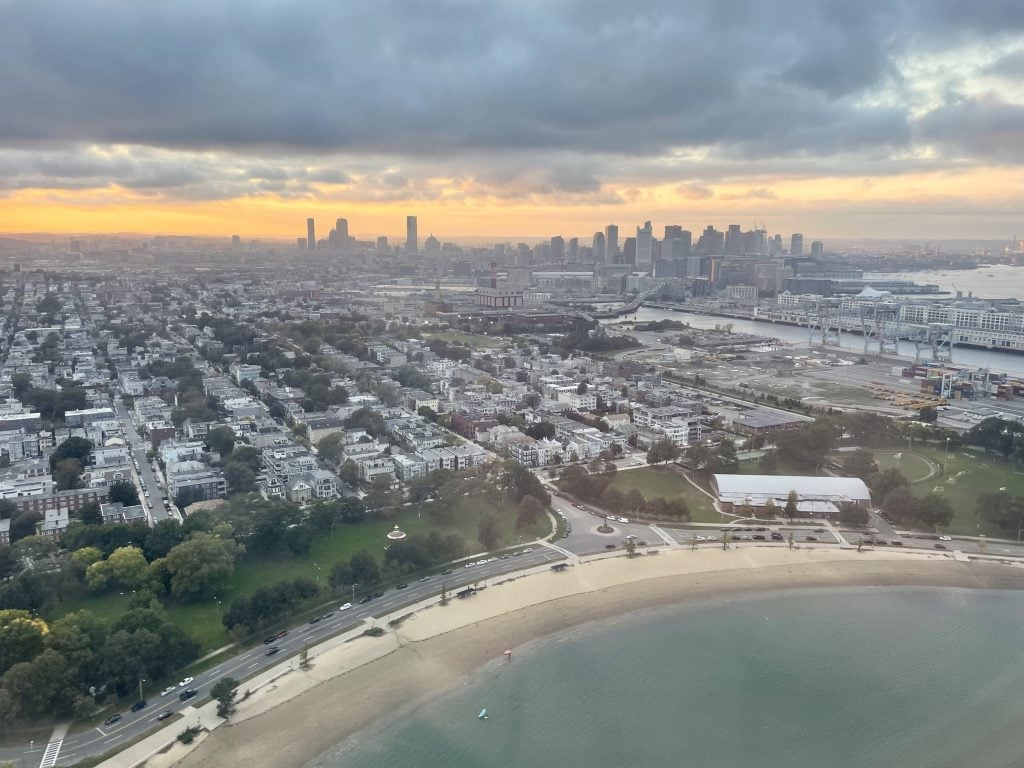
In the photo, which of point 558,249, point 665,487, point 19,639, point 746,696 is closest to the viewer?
point 19,639

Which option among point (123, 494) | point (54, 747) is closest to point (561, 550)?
point (54, 747)

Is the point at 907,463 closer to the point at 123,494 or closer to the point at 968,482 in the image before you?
the point at 968,482

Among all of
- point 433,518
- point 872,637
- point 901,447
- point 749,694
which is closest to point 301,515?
point 433,518

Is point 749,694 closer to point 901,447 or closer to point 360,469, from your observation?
point 360,469

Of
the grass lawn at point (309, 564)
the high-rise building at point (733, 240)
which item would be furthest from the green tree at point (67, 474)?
the high-rise building at point (733, 240)

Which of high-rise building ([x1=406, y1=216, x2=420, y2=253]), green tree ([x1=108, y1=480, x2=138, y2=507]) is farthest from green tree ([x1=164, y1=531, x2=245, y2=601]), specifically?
high-rise building ([x1=406, y1=216, x2=420, y2=253])

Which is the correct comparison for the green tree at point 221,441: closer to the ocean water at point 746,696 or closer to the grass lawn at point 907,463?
the ocean water at point 746,696

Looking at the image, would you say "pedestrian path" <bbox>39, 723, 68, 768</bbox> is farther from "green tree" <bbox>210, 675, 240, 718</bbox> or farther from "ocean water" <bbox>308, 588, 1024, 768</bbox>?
"ocean water" <bbox>308, 588, 1024, 768</bbox>
